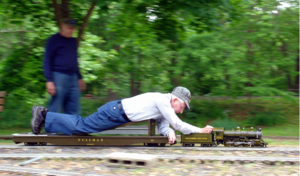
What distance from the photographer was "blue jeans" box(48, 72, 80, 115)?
5.08 meters

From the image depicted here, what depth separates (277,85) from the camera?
1057 cm

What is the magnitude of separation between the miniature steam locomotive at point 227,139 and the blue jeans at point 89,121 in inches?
39.4

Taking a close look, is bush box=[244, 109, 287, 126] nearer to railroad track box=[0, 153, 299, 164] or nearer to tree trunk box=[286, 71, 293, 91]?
tree trunk box=[286, 71, 293, 91]

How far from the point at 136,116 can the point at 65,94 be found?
4.90ft

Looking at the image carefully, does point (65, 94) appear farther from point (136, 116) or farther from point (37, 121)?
point (136, 116)

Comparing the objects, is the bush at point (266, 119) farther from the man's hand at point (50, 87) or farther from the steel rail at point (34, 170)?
the steel rail at point (34, 170)

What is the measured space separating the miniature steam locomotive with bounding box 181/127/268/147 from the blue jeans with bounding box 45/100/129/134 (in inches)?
39.4

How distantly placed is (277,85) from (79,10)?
7105 mm

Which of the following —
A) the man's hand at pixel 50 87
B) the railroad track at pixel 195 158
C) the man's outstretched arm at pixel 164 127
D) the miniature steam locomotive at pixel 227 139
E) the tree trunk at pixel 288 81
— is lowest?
the railroad track at pixel 195 158

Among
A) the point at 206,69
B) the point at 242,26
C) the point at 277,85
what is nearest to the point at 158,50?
the point at 206,69

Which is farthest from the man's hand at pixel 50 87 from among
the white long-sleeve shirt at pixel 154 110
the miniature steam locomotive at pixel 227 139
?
the miniature steam locomotive at pixel 227 139

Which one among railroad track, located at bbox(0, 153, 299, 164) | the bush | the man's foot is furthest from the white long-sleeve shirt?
the bush

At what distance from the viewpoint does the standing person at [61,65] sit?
5047 mm

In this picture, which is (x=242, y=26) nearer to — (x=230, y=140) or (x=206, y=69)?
(x=206, y=69)
